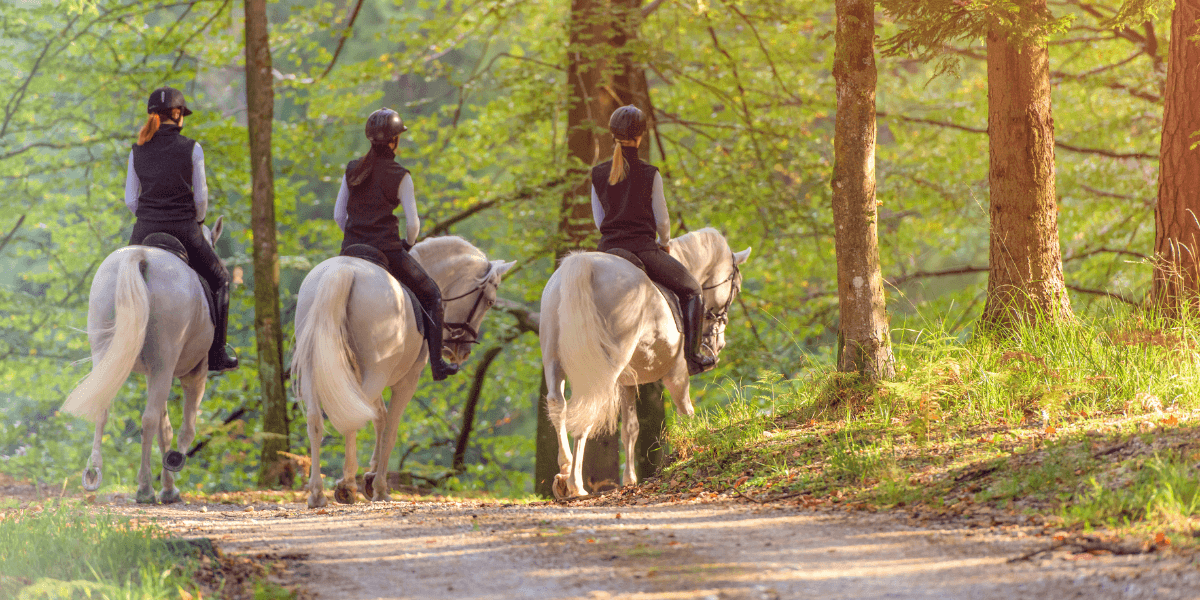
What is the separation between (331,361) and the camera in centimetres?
655

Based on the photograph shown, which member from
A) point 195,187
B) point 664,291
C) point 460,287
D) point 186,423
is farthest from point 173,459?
point 664,291

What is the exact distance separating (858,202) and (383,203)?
3716mm

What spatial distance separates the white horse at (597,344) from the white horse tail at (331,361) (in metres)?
1.42

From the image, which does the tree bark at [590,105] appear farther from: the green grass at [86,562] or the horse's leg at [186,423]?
the green grass at [86,562]

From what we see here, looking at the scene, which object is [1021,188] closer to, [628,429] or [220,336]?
[628,429]

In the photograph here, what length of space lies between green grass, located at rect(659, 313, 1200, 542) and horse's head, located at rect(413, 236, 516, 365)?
202 cm

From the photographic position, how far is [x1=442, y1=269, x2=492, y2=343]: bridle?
8586 mm

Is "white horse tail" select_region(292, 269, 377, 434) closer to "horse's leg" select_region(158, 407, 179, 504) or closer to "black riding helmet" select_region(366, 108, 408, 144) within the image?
→ "black riding helmet" select_region(366, 108, 408, 144)

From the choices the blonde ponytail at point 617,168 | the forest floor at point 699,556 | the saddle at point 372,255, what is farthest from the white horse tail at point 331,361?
the blonde ponytail at point 617,168

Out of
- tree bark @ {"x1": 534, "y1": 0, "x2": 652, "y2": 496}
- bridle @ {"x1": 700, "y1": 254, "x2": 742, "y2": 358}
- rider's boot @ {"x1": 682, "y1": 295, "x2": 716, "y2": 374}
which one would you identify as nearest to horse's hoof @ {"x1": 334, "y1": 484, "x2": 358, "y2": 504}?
rider's boot @ {"x1": 682, "y1": 295, "x2": 716, "y2": 374}

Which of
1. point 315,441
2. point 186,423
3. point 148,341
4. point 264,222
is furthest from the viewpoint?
point 264,222

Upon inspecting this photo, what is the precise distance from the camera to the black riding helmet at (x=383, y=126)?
7.43 metres

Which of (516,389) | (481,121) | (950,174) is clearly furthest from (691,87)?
(516,389)

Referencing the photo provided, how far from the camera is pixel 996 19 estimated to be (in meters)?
7.47
